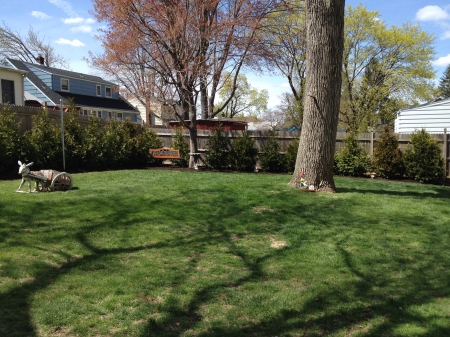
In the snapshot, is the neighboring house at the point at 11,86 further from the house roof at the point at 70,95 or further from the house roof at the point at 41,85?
the house roof at the point at 41,85

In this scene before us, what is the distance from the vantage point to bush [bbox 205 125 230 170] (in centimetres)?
1406

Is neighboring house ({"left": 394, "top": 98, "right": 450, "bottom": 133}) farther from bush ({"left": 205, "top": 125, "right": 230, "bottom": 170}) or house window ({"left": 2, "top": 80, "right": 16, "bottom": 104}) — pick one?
house window ({"left": 2, "top": 80, "right": 16, "bottom": 104})

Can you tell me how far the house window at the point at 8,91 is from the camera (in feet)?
58.1

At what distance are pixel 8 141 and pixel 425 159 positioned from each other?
12.5 metres

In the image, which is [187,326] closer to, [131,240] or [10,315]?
[10,315]

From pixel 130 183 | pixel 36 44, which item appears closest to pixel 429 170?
pixel 130 183

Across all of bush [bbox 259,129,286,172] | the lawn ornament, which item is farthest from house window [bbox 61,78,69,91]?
the lawn ornament

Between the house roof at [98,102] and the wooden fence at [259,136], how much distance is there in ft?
42.2

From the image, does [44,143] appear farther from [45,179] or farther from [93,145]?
[45,179]

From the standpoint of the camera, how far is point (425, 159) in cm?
1190

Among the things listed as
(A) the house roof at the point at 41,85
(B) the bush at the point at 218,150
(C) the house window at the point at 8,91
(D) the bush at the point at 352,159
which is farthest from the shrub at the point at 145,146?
(A) the house roof at the point at 41,85

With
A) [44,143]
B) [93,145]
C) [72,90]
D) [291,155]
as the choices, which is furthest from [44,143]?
[72,90]

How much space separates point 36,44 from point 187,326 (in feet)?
139

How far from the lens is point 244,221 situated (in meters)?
6.17
